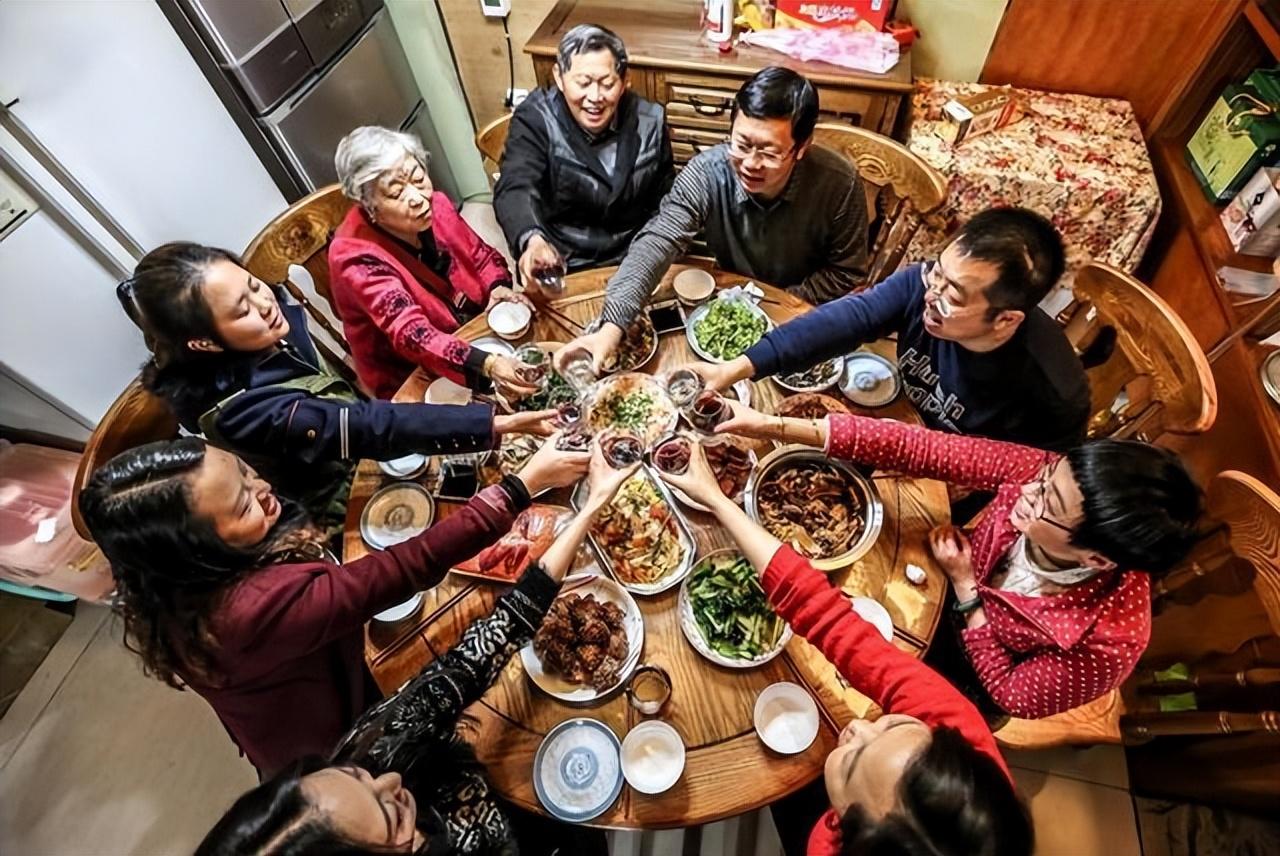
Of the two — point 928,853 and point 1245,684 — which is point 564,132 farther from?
point 1245,684

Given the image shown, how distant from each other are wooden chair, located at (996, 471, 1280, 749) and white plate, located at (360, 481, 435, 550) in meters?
1.88

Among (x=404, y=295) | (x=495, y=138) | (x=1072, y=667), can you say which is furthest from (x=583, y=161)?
(x=1072, y=667)

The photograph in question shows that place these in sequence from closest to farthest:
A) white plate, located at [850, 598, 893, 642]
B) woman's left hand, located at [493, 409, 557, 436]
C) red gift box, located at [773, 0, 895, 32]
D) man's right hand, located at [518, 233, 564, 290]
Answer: white plate, located at [850, 598, 893, 642] → woman's left hand, located at [493, 409, 557, 436] → man's right hand, located at [518, 233, 564, 290] → red gift box, located at [773, 0, 895, 32]

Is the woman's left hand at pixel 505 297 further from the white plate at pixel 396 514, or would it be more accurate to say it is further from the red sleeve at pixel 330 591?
the red sleeve at pixel 330 591

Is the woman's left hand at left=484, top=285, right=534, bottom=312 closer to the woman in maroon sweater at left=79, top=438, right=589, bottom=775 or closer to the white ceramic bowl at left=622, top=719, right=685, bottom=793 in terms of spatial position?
the woman in maroon sweater at left=79, top=438, right=589, bottom=775

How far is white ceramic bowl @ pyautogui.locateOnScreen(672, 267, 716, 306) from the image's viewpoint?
2160 mm

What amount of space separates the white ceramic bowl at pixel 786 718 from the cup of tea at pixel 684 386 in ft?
2.52

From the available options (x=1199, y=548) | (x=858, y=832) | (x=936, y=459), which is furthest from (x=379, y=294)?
(x=1199, y=548)

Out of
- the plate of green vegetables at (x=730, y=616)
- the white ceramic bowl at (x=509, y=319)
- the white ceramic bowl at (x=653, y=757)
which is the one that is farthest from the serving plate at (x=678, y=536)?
the white ceramic bowl at (x=509, y=319)

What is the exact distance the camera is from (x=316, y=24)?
2.99 meters

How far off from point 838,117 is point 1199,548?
2320 mm

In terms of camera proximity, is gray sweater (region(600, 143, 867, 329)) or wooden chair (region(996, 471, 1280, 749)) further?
gray sweater (region(600, 143, 867, 329))

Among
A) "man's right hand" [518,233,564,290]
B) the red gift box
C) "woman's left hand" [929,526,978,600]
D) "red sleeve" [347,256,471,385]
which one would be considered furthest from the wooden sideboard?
"woman's left hand" [929,526,978,600]

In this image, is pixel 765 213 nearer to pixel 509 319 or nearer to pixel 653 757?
pixel 509 319
